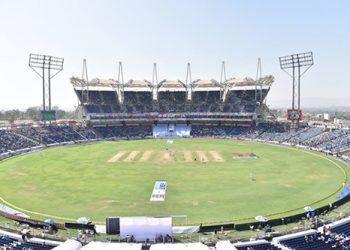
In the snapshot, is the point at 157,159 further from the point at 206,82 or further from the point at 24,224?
the point at 206,82

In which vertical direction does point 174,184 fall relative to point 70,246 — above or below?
below

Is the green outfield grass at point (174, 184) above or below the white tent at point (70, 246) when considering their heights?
below

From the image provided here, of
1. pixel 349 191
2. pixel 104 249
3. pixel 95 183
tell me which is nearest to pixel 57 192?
pixel 95 183

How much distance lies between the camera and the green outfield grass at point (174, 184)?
3778 centimetres

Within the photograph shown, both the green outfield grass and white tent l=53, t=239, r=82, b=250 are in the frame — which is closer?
white tent l=53, t=239, r=82, b=250

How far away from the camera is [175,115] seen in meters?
119

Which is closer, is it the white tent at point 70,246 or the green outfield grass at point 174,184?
the white tent at point 70,246

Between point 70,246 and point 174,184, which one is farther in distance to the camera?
point 174,184

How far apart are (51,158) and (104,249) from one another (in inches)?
2119

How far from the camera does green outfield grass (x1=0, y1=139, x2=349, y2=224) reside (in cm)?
3778

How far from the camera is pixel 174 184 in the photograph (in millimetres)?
48438

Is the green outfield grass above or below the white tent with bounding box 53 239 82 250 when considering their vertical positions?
below

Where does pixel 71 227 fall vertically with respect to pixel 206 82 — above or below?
below

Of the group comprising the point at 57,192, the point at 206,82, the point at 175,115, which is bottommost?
the point at 57,192
